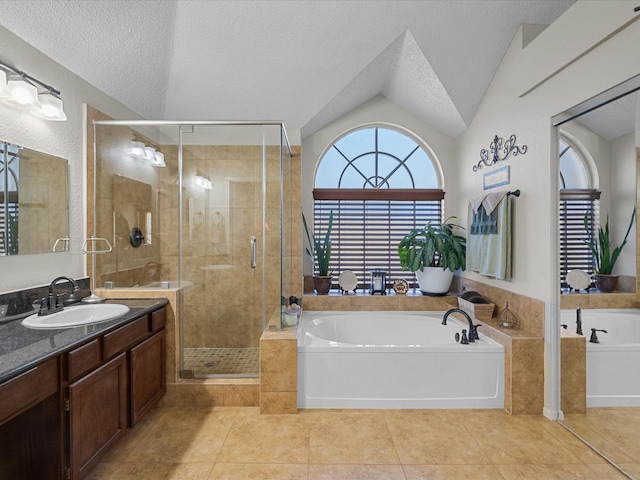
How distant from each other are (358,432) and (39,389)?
1.75 metres

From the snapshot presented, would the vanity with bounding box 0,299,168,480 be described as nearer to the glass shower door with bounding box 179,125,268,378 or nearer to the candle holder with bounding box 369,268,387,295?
the glass shower door with bounding box 179,125,268,378

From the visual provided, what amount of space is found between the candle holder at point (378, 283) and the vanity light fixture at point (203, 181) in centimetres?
189

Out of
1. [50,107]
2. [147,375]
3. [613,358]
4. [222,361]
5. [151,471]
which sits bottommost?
[151,471]

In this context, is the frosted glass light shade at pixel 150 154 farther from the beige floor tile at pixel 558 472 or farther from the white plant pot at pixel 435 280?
the beige floor tile at pixel 558 472

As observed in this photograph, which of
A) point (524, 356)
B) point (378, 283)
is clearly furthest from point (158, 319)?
point (524, 356)

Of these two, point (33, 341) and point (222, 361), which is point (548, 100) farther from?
point (33, 341)

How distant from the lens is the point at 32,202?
2.10 meters

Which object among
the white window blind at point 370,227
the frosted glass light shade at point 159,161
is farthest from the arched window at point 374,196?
the frosted glass light shade at point 159,161

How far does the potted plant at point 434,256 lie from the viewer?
11.4 feet

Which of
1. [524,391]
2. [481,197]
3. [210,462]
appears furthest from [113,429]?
[481,197]

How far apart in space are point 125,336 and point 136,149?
1600 mm

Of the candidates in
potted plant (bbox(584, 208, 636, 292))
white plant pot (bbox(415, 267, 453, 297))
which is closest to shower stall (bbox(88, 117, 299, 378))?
white plant pot (bbox(415, 267, 453, 297))

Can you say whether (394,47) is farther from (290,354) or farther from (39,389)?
(39,389)

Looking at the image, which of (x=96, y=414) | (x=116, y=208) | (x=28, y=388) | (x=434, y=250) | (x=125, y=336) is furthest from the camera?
(x=434, y=250)
